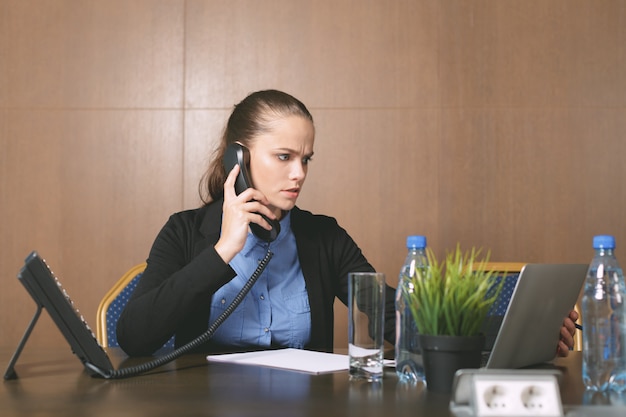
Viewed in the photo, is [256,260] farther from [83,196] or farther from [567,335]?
[83,196]

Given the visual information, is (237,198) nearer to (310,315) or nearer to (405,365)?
(310,315)

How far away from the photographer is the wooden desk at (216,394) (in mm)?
997

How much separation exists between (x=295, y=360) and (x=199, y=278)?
0.29 metres

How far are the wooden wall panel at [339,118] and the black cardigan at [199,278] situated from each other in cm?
109

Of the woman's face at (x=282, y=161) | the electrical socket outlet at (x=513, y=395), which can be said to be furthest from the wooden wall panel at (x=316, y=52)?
the electrical socket outlet at (x=513, y=395)

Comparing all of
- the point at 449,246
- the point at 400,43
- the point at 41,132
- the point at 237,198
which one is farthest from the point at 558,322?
the point at 41,132

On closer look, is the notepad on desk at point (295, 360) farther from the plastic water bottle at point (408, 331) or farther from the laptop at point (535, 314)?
the laptop at point (535, 314)

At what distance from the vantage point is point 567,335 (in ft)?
4.98

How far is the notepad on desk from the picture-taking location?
1362 millimetres

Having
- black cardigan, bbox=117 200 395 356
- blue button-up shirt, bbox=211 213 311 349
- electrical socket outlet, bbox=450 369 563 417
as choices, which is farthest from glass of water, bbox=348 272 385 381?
blue button-up shirt, bbox=211 213 311 349

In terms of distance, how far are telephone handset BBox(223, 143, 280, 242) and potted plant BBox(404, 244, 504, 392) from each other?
77cm

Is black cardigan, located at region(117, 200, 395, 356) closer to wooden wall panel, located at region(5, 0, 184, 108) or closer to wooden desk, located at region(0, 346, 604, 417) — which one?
wooden desk, located at region(0, 346, 604, 417)

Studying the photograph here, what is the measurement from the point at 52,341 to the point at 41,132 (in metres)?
0.89

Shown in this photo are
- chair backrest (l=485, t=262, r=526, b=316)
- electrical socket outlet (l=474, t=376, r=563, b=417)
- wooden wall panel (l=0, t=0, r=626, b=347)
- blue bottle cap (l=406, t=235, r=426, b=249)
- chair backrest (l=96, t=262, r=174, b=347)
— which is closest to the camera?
electrical socket outlet (l=474, t=376, r=563, b=417)
